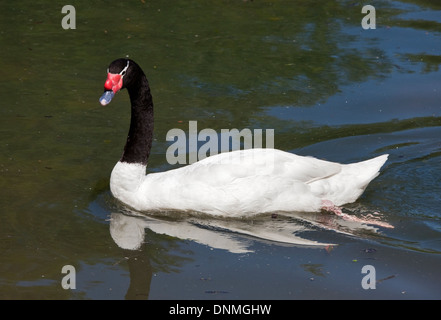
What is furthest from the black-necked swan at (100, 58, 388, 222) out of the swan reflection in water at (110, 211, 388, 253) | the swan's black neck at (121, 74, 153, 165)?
the swan reflection in water at (110, 211, 388, 253)

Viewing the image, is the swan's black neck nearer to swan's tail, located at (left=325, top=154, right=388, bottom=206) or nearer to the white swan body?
the white swan body

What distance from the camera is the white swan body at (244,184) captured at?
8.06m

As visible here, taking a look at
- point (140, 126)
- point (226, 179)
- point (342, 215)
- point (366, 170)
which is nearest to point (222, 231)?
point (226, 179)

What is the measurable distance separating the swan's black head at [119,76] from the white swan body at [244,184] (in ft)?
2.82

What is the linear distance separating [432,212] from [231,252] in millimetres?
2217

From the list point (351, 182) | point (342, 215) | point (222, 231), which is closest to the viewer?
point (222, 231)

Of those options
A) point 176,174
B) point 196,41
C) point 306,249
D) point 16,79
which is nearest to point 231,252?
point 306,249

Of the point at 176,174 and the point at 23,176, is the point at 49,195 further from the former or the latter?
the point at 176,174

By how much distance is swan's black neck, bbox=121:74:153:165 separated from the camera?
844cm

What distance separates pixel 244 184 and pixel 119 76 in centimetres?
164

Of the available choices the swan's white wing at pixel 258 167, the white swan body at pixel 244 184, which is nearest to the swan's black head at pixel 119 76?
the white swan body at pixel 244 184

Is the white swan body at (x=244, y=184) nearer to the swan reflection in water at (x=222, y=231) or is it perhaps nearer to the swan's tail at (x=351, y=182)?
the swan's tail at (x=351, y=182)

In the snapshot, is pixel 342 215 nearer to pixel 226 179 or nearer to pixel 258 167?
pixel 258 167

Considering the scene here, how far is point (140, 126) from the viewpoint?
8516 mm
